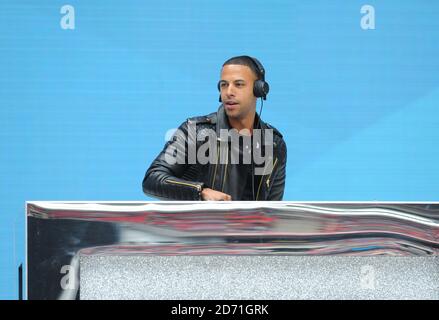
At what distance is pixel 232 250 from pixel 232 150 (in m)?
1.16

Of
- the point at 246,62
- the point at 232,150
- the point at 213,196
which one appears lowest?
the point at 213,196

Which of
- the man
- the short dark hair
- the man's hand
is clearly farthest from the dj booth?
the short dark hair

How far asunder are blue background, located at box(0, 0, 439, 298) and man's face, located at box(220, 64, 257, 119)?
16cm

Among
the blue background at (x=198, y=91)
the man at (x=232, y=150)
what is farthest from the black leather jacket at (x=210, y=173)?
the blue background at (x=198, y=91)

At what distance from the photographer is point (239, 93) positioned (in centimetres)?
343

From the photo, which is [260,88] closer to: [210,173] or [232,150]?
[232,150]

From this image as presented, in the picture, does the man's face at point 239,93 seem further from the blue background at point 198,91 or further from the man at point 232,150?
the blue background at point 198,91

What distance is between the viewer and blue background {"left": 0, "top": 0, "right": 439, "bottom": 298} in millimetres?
3615

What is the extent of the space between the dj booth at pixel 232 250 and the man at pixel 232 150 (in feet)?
3.18

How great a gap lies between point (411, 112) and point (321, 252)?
5.44 feet

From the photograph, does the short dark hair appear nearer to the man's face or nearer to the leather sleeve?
the man's face

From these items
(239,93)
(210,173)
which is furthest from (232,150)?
(239,93)

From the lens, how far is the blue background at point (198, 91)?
362 cm
